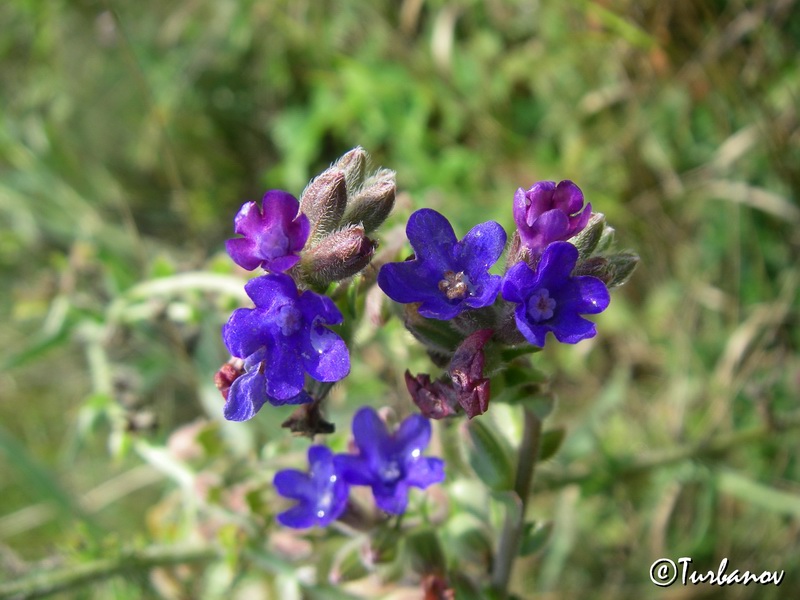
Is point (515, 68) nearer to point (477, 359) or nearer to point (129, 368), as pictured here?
point (129, 368)

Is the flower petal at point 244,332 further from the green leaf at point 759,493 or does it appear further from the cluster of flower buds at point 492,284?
the green leaf at point 759,493

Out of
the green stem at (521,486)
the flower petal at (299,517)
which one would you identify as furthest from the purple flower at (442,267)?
the flower petal at (299,517)

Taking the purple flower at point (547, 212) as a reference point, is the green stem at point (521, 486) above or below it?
below

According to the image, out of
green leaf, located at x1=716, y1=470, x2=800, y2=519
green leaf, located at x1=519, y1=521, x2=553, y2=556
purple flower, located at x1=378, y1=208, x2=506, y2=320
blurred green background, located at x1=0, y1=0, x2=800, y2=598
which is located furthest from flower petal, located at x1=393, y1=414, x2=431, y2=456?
green leaf, located at x1=716, y1=470, x2=800, y2=519

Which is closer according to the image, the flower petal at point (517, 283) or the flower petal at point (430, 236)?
the flower petal at point (517, 283)

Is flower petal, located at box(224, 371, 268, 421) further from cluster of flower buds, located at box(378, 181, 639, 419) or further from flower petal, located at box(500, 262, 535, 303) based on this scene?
flower petal, located at box(500, 262, 535, 303)

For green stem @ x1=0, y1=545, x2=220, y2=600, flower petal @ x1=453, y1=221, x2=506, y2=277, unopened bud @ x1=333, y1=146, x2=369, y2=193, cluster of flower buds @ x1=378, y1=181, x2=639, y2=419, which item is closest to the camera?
cluster of flower buds @ x1=378, y1=181, x2=639, y2=419

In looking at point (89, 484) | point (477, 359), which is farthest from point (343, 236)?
point (89, 484)

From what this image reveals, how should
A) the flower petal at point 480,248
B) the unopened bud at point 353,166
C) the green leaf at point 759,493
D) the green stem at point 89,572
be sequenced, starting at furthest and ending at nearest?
1. the green leaf at point 759,493
2. the green stem at point 89,572
3. the unopened bud at point 353,166
4. the flower petal at point 480,248
